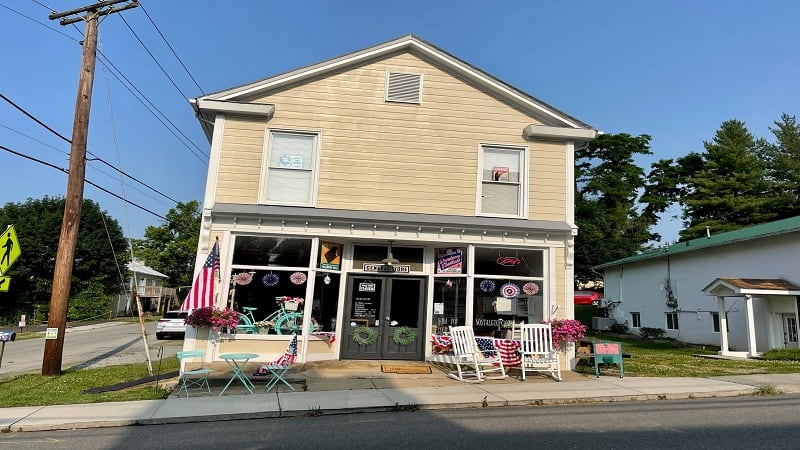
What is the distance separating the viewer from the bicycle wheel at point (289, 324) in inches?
428

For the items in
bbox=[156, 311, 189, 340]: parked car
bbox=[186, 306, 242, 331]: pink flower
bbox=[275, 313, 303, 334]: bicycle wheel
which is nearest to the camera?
bbox=[186, 306, 242, 331]: pink flower

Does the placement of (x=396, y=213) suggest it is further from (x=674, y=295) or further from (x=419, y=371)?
(x=674, y=295)

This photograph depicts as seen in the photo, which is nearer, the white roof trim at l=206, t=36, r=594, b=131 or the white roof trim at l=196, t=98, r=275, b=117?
the white roof trim at l=196, t=98, r=275, b=117

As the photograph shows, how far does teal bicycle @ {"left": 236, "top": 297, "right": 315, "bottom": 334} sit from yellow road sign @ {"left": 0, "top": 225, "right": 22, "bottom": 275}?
4.73 metres

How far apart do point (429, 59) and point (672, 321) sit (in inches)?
800

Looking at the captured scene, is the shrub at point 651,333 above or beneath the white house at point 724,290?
beneath

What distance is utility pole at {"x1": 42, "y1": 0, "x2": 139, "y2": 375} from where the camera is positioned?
35.4 feet

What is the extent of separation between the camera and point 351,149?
38.1ft

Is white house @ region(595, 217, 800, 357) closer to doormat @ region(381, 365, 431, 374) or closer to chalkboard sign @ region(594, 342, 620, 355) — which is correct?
chalkboard sign @ region(594, 342, 620, 355)

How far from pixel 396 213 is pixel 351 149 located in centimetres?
190

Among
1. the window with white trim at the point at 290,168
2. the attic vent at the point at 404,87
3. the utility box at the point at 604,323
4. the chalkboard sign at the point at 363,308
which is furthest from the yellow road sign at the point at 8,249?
the utility box at the point at 604,323

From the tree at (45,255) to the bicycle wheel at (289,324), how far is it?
103ft

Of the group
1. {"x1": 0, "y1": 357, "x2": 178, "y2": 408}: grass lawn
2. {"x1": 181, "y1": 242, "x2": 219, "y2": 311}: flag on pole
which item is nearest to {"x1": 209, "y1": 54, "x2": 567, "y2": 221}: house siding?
{"x1": 181, "y1": 242, "x2": 219, "y2": 311}: flag on pole

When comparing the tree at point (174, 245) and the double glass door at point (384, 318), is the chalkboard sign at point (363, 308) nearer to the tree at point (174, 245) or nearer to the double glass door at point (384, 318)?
the double glass door at point (384, 318)
